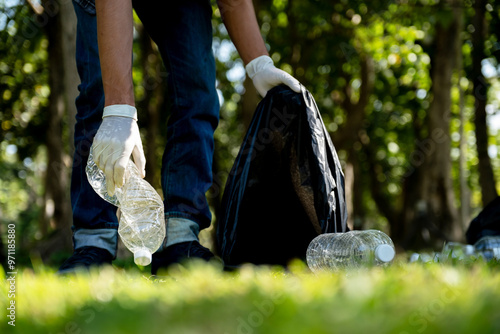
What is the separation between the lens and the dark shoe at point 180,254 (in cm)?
239

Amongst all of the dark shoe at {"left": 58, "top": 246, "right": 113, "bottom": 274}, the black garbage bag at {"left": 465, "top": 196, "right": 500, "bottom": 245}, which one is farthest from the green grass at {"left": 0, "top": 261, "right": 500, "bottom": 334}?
the black garbage bag at {"left": 465, "top": 196, "right": 500, "bottom": 245}

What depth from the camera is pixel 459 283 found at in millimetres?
→ 1046

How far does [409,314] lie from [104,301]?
1.79 ft

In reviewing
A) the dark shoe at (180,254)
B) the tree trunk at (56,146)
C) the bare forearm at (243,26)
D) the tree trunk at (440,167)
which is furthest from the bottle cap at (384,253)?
the tree trunk at (440,167)

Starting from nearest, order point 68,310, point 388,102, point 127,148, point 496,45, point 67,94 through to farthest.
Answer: point 68,310 < point 127,148 < point 67,94 < point 496,45 < point 388,102

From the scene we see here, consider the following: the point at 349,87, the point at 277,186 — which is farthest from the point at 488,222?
the point at 349,87

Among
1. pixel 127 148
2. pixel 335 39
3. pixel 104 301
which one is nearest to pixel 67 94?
pixel 127 148

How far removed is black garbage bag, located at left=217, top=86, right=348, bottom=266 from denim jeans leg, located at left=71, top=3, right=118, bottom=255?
0.55 metres

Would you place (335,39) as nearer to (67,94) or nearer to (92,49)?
(67,94)

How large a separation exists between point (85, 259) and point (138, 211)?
0.38 metres

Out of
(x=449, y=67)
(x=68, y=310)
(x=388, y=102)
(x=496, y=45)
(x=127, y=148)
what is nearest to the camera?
(x=68, y=310)

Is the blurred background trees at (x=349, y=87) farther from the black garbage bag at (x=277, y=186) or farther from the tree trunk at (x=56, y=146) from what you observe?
the black garbage bag at (x=277, y=186)

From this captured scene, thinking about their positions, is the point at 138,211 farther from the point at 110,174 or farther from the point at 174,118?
the point at 174,118

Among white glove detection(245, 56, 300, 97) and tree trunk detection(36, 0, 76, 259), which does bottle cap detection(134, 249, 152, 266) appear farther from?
tree trunk detection(36, 0, 76, 259)
